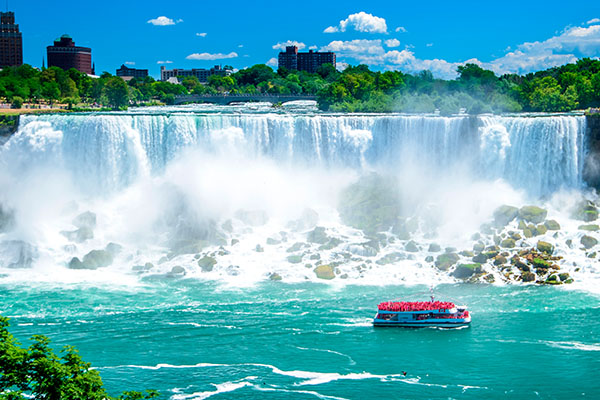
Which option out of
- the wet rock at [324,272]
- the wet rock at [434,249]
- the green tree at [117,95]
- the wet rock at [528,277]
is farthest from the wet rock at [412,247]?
the green tree at [117,95]

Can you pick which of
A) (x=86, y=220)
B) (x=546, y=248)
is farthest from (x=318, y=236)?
(x=86, y=220)

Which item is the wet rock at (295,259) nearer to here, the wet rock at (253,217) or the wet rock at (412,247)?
the wet rock at (253,217)

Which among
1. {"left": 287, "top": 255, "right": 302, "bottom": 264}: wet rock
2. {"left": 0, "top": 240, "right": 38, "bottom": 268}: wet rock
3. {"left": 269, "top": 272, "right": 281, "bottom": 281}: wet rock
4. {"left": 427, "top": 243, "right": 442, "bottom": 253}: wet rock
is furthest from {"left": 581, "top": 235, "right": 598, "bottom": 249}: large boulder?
{"left": 0, "top": 240, "right": 38, "bottom": 268}: wet rock

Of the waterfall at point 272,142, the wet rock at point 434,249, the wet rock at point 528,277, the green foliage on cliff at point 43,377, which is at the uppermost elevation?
the waterfall at point 272,142

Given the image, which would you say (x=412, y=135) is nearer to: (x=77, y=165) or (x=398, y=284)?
(x=398, y=284)

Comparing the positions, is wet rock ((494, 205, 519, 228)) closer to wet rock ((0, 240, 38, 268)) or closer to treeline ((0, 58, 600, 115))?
treeline ((0, 58, 600, 115))

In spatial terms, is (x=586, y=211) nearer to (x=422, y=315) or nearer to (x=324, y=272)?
(x=324, y=272)
